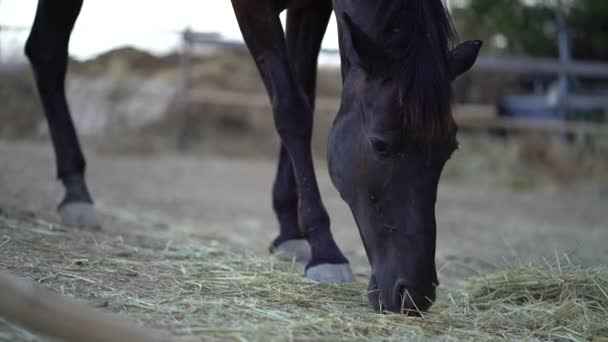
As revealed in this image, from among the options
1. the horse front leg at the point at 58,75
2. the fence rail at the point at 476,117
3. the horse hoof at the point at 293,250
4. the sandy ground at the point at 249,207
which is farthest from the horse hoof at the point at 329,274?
the fence rail at the point at 476,117

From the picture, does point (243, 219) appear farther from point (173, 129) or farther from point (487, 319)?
point (173, 129)

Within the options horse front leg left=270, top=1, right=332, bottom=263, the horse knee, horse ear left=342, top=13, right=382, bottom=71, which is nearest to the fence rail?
horse front leg left=270, top=1, right=332, bottom=263

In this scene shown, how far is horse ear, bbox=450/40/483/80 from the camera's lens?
277cm

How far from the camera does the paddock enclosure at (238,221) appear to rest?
2.52 meters

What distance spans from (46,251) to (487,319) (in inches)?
72.3

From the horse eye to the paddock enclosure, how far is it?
57 cm

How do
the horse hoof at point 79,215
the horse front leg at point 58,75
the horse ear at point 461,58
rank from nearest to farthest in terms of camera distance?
1. the horse ear at point 461,58
2. the horse hoof at point 79,215
3. the horse front leg at point 58,75

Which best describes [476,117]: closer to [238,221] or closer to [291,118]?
[238,221]

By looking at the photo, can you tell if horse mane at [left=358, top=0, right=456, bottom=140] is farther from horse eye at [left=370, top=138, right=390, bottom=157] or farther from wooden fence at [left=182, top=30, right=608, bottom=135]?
wooden fence at [left=182, top=30, right=608, bottom=135]

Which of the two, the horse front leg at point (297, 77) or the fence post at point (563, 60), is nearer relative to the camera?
the horse front leg at point (297, 77)

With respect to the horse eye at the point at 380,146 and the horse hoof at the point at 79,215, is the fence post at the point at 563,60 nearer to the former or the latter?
the horse hoof at the point at 79,215

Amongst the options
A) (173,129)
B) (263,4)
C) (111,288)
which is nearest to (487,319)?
(111,288)

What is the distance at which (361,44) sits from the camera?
2.67m

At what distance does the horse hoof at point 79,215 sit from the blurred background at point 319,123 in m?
2.66
